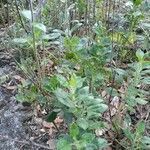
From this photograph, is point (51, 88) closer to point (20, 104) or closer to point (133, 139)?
point (133, 139)

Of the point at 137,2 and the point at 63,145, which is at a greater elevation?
the point at 137,2

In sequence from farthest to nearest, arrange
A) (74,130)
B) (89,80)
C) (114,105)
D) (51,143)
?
1. (114,105)
2. (51,143)
3. (89,80)
4. (74,130)

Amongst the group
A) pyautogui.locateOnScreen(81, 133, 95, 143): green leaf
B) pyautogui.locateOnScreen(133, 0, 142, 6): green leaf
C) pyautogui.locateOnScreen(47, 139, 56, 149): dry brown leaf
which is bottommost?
pyautogui.locateOnScreen(47, 139, 56, 149): dry brown leaf

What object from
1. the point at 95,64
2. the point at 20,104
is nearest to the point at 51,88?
the point at 95,64

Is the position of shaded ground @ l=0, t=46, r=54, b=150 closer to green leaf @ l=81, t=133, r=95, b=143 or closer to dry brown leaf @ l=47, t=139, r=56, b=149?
dry brown leaf @ l=47, t=139, r=56, b=149

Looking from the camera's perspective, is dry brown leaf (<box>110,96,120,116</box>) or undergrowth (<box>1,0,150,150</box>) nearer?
undergrowth (<box>1,0,150,150</box>)

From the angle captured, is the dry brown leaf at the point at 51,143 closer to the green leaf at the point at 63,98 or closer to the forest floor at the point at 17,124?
the forest floor at the point at 17,124

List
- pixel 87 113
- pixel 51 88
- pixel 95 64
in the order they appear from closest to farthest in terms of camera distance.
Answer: pixel 87 113, pixel 51 88, pixel 95 64

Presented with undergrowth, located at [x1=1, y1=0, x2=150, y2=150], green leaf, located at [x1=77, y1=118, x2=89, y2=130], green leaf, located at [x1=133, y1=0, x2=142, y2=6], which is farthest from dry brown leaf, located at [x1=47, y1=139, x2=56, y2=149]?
green leaf, located at [x1=133, y1=0, x2=142, y2=6]

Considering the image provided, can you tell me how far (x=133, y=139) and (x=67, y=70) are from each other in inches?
18.7

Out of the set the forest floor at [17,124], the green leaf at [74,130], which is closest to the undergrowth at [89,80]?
the green leaf at [74,130]

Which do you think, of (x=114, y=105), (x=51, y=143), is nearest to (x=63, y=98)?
(x=51, y=143)

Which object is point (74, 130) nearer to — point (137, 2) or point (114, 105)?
point (114, 105)

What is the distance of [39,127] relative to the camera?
86.4 inches
